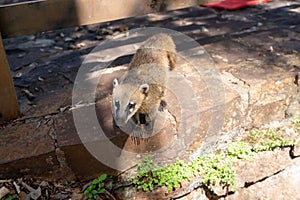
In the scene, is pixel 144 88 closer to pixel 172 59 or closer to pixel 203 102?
pixel 203 102

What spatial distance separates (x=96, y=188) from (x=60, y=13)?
109 centimetres

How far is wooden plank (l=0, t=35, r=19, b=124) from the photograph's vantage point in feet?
6.74

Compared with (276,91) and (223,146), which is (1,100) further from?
(276,91)

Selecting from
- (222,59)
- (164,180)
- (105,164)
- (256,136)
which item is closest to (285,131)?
(256,136)

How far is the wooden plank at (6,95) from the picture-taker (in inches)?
80.9

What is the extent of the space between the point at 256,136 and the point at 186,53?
95cm

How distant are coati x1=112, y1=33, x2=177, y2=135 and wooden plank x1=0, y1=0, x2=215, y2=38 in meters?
0.40

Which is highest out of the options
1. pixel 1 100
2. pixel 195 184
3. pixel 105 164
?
pixel 1 100

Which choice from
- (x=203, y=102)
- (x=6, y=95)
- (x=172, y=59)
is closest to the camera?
(x=6, y=95)

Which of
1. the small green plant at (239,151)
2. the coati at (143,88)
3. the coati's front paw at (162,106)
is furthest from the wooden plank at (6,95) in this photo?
the small green plant at (239,151)

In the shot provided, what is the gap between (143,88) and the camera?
2334 mm

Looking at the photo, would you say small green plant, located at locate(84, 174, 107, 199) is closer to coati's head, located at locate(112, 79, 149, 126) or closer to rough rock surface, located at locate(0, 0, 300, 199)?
rough rock surface, located at locate(0, 0, 300, 199)

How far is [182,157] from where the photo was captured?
2414 millimetres

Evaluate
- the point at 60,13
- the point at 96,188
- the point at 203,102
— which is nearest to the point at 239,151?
the point at 203,102
